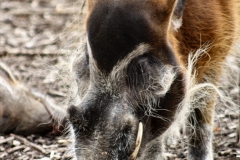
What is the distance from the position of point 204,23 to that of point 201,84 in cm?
36

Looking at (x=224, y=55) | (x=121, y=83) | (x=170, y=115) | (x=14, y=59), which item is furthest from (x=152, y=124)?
(x=14, y=59)

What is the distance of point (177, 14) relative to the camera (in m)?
3.34

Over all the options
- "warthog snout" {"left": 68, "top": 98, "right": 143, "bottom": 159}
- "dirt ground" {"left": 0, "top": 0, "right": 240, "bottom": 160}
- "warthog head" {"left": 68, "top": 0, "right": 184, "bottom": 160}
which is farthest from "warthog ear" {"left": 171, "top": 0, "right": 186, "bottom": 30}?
"dirt ground" {"left": 0, "top": 0, "right": 240, "bottom": 160}

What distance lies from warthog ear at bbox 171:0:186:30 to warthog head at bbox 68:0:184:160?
11 cm

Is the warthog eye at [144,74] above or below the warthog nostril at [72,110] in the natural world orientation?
above

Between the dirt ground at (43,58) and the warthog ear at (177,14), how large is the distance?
33.8 inches

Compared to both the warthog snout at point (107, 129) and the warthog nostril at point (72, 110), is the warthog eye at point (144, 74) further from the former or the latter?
the warthog nostril at point (72, 110)

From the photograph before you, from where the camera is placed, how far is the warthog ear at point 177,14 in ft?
10.9

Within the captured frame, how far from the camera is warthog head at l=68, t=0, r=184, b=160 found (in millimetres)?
3055

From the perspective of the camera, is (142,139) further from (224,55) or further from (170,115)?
(224,55)

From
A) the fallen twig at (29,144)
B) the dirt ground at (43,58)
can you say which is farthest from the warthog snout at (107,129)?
the fallen twig at (29,144)

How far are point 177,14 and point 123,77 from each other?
0.50 meters

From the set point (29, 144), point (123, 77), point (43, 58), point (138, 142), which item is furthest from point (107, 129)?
point (43, 58)

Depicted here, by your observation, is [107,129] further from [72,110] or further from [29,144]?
[29,144]
